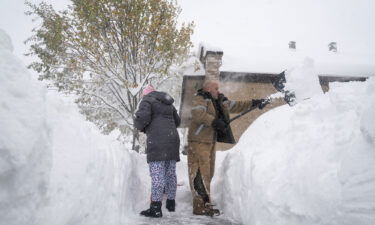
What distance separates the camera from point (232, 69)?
10.2 metres

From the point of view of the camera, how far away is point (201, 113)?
13.0 ft

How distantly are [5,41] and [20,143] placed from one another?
768mm

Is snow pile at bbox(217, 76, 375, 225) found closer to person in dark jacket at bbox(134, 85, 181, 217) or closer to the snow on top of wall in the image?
person in dark jacket at bbox(134, 85, 181, 217)

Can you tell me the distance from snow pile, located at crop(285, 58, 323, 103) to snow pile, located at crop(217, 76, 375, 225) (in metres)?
0.81

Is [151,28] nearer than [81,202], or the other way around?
[81,202]

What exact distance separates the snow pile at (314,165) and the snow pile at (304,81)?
813 millimetres

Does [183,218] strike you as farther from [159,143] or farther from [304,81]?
[304,81]

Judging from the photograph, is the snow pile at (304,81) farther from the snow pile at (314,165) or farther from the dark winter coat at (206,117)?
the dark winter coat at (206,117)

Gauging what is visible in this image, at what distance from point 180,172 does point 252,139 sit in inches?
102

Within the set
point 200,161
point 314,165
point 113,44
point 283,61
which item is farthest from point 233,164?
point 283,61

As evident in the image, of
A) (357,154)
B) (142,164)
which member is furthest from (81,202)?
(142,164)

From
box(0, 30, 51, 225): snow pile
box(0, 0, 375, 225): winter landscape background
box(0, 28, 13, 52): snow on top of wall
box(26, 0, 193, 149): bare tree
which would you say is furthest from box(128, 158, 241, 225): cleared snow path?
box(26, 0, 193, 149): bare tree

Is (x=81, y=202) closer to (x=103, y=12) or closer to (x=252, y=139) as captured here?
(x=252, y=139)

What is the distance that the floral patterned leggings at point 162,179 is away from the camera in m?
3.51
